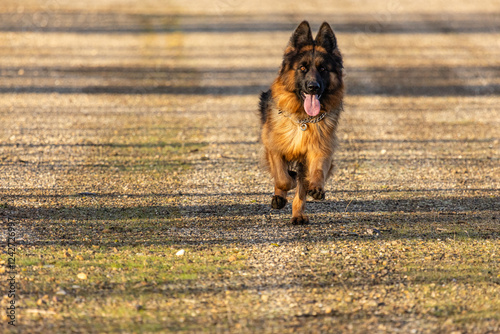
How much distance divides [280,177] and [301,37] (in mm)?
1467

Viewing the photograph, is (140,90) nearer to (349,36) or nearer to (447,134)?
(447,134)

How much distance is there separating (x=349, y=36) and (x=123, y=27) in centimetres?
661

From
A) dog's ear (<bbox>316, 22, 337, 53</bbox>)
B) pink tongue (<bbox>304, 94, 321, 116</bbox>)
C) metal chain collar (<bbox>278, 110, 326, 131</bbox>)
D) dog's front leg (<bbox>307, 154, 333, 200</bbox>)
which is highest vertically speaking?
dog's ear (<bbox>316, 22, 337, 53</bbox>)

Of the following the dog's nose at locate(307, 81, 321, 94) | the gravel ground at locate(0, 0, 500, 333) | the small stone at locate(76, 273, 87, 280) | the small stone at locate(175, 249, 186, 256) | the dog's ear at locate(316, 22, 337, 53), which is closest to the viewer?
the gravel ground at locate(0, 0, 500, 333)

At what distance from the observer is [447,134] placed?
36.6 ft

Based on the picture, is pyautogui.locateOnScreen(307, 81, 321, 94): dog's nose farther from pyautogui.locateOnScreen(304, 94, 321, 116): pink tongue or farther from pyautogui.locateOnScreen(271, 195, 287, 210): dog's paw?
pyautogui.locateOnScreen(271, 195, 287, 210): dog's paw

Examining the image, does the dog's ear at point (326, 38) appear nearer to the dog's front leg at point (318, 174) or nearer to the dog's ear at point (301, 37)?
the dog's ear at point (301, 37)

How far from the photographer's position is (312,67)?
6.91 metres

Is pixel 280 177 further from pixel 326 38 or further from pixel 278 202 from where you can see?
pixel 326 38

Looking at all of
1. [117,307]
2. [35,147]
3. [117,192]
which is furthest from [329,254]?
[35,147]

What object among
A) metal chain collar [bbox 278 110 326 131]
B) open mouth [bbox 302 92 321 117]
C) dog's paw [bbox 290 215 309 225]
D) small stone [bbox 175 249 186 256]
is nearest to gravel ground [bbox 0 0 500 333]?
small stone [bbox 175 249 186 256]

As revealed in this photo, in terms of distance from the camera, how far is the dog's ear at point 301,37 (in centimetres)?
700

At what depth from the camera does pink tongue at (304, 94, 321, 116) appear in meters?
6.97

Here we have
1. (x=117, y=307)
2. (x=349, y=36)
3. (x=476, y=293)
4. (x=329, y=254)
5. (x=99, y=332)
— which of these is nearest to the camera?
(x=99, y=332)
